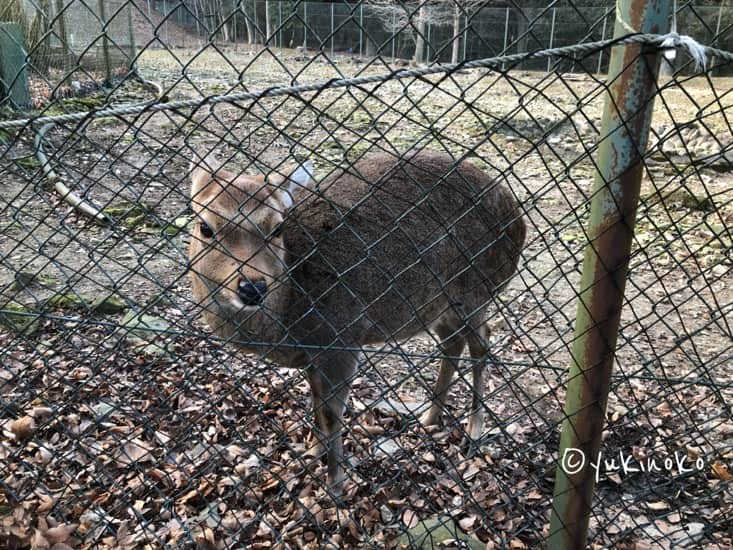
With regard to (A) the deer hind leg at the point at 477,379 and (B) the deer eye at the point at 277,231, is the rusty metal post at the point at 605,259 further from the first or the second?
(A) the deer hind leg at the point at 477,379

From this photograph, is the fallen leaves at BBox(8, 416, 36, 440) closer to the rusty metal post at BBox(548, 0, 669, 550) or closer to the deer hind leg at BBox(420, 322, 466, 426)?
the deer hind leg at BBox(420, 322, 466, 426)

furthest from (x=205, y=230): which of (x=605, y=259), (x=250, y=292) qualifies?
(x=605, y=259)

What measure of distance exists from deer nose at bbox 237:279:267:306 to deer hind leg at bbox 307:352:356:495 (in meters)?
0.75

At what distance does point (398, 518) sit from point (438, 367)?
1.87 m

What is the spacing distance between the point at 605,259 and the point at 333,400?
2.01 metres

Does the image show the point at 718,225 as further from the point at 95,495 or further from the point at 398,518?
the point at 95,495

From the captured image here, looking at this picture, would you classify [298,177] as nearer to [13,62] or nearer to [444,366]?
[444,366]

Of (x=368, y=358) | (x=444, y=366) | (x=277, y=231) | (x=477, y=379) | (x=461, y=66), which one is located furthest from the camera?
(x=444, y=366)

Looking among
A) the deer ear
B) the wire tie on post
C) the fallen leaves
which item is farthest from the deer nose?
the wire tie on post

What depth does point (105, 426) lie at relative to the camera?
12.5 feet

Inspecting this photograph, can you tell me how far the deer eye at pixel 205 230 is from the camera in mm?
3270

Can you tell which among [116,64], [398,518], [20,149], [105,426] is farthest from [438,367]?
[116,64]

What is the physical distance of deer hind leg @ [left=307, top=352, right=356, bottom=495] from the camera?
3.64 metres

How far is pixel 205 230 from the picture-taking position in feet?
10.8
